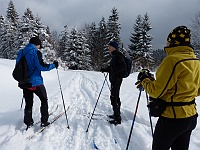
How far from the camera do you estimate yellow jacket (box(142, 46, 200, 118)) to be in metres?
2.07

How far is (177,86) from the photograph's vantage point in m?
2.15

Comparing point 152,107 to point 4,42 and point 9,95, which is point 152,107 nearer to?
point 9,95

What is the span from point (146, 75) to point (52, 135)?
Result: 2960mm

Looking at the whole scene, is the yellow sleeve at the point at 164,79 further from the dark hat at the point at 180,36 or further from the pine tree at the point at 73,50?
the pine tree at the point at 73,50

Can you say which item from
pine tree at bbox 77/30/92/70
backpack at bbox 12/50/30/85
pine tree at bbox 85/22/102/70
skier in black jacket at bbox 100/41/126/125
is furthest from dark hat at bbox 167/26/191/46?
pine tree at bbox 85/22/102/70

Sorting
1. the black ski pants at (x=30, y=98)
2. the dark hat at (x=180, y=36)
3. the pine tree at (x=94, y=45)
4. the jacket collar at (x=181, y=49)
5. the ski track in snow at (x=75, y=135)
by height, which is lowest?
the ski track in snow at (x=75, y=135)

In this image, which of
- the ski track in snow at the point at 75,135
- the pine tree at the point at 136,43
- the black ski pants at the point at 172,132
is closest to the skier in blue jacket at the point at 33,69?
the ski track in snow at the point at 75,135

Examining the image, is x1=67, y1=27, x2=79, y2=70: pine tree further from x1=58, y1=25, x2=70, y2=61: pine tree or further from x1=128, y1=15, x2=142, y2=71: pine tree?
x1=128, y1=15, x2=142, y2=71: pine tree

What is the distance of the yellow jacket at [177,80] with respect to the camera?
2.07 metres

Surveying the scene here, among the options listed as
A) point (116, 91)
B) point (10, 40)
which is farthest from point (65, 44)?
point (116, 91)

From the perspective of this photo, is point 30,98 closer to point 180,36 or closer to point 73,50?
point 180,36

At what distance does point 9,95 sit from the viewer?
826cm

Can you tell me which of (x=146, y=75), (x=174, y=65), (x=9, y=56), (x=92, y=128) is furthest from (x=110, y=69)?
(x=9, y=56)

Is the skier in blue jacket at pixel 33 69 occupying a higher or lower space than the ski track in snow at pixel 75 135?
higher
